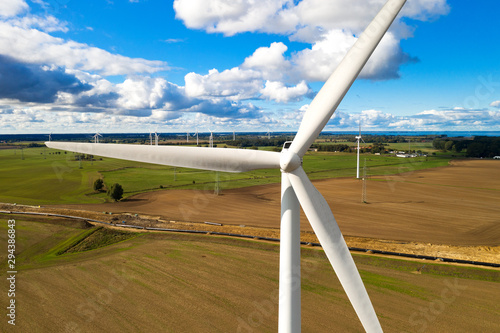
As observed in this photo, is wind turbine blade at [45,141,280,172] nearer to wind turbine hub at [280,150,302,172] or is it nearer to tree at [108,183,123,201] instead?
wind turbine hub at [280,150,302,172]

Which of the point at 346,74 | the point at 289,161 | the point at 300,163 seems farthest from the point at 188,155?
the point at 346,74

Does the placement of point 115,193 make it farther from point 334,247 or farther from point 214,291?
point 334,247

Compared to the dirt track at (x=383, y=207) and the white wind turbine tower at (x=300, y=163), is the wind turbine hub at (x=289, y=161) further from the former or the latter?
the dirt track at (x=383, y=207)

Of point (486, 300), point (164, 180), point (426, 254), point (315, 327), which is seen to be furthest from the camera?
point (164, 180)

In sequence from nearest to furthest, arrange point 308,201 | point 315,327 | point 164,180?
point 308,201 → point 315,327 → point 164,180

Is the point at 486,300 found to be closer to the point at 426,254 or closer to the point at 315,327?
the point at 426,254

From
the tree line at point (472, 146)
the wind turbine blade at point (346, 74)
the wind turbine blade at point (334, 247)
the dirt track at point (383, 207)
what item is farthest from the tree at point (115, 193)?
the tree line at point (472, 146)

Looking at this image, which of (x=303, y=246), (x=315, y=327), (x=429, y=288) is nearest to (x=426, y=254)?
(x=429, y=288)
